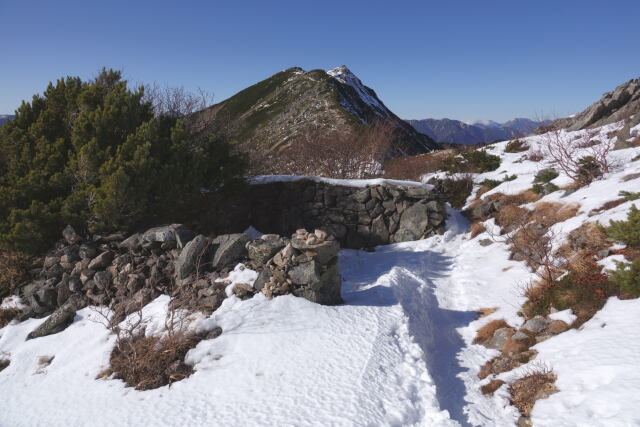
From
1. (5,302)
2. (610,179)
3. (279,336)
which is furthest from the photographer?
(610,179)

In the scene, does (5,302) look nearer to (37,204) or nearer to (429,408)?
(37,204)

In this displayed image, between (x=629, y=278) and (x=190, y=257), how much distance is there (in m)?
7.90

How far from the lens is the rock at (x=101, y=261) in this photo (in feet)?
26.0

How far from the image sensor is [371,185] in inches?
498

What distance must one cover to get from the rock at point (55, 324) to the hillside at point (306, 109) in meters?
18.9

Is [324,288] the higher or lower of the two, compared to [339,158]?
lower

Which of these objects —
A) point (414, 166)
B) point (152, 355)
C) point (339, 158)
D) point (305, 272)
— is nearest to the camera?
point (152, 355)

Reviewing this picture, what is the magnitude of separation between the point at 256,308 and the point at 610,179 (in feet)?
34.6

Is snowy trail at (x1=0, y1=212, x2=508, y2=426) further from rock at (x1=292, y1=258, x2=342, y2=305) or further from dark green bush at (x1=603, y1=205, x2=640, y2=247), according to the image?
dark green bush at (x1=603, y1=205, x2=640, y2=247)

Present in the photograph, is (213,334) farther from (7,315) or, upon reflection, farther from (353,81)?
(353,81)

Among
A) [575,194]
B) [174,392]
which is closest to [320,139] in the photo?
[575,194]

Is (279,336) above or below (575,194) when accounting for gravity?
below

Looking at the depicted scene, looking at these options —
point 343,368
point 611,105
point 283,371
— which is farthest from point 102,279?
point 611,105

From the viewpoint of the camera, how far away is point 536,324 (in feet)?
20.2
